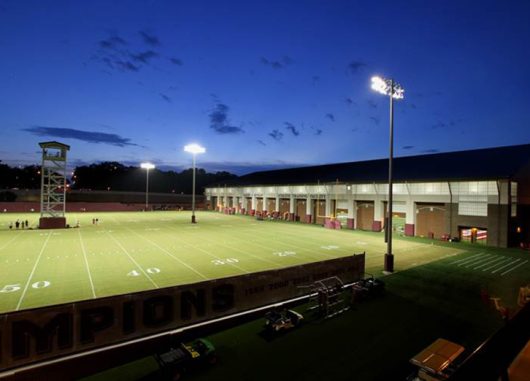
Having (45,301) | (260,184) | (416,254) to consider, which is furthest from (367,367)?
(260,184)

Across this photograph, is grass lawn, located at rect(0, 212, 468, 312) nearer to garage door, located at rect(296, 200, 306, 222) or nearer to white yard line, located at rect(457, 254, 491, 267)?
white yard line, located at rect(457, 254, 491, 267)

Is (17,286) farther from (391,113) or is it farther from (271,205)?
(271,205)

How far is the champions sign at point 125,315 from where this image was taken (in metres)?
8.50

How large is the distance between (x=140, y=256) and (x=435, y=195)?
31.2m

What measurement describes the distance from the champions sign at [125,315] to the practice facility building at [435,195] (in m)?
27.4

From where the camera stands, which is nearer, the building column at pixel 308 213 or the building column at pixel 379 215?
the building column at pixel 379 215

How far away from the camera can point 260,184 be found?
6700 cm

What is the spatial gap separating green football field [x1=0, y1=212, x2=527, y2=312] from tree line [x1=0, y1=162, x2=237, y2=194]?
288 ft

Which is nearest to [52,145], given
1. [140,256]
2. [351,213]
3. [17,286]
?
[140,256]

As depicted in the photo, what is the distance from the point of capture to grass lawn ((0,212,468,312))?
15887 millimetres

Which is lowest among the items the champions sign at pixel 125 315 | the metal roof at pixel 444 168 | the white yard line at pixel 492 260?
the white yard line at pixel 492 260

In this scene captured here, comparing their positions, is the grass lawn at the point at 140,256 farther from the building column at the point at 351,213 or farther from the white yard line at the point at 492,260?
the building column at the point at 351,213

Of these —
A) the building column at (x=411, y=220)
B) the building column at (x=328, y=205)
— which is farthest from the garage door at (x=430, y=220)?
the building column at (x=328, y=205)

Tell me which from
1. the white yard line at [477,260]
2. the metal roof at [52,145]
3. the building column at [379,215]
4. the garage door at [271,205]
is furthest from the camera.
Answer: the garage door at [271,205]
